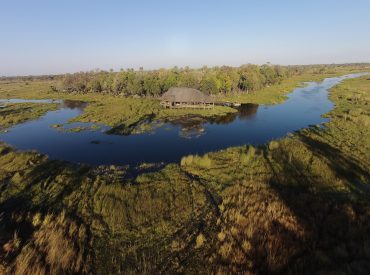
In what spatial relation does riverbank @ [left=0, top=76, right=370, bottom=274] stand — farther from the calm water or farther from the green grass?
the green grass

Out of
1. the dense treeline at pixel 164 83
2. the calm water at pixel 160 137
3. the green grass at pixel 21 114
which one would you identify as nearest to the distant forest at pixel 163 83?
the dense treeline at pixel 164 83

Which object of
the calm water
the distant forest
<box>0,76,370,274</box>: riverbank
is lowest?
the calm water

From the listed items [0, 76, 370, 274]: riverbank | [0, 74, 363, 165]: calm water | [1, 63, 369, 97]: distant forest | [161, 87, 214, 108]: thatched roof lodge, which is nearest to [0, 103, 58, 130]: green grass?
[0, 74, 363, 165]: calm water

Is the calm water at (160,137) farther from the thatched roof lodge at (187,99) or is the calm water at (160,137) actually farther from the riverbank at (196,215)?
the thatched roof lodge at (187,99)

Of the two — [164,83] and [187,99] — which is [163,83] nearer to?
[164,83]

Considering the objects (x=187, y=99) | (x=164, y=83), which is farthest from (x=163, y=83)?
(x=187, y=99)
